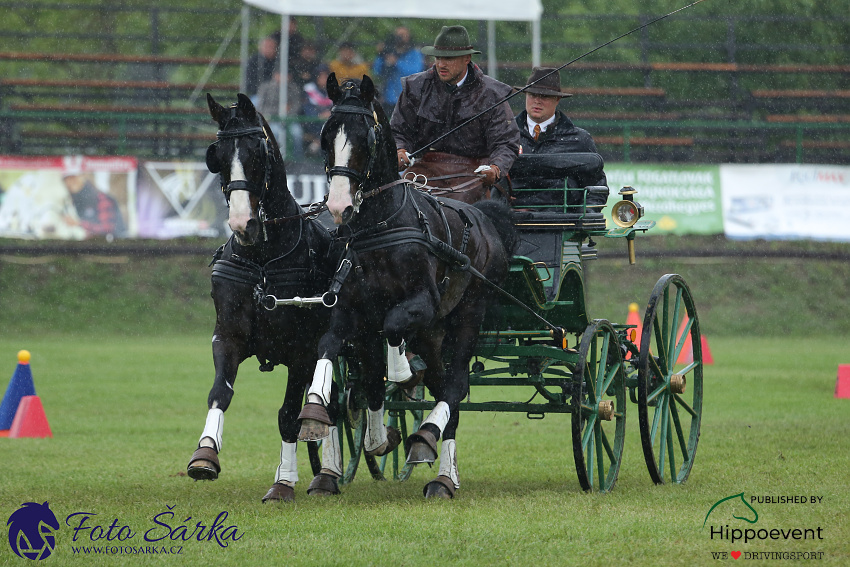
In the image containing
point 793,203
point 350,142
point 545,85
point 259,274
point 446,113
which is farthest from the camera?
point 793,203

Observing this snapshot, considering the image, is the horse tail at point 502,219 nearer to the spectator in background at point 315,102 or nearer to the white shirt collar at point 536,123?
the white shirt collar at point 536,123

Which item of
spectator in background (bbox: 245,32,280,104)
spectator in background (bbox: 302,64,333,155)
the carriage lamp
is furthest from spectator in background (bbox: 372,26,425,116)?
the carriage lamp

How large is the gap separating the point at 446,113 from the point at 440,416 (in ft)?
7.11

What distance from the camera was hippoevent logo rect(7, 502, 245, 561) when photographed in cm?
539

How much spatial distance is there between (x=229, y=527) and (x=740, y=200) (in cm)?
1580

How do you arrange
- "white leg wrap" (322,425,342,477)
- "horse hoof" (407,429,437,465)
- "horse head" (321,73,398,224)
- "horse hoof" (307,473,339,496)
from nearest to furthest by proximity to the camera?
1. "horse head" (321,73,398,224)
2. "horse hoof" (407,429,437,465)
3. "horse hoof" (307,473,339,496)
4. "white leg wrap" (322,425,342,477)

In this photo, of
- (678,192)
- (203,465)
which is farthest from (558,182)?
(678,192)

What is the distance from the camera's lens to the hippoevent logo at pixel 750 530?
530 cm

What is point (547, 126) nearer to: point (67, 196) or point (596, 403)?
point (596, 403)

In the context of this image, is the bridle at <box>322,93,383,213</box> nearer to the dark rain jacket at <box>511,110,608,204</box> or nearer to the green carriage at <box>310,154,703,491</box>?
the green carriage at <box>310,154,703,491</box>

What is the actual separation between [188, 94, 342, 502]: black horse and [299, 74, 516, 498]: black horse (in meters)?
0.31

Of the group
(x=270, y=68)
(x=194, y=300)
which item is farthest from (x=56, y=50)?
(x=194, y=300)

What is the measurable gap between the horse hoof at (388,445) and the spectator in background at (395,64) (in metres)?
13.6

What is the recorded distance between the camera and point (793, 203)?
20.1 metres
